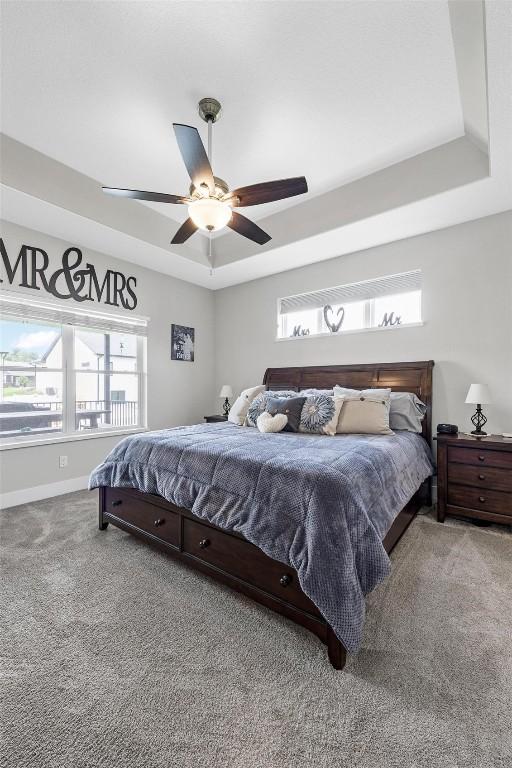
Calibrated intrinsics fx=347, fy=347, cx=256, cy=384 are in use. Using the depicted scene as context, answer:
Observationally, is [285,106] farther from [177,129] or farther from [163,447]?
[163,447]

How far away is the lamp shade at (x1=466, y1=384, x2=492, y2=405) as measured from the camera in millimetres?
2916

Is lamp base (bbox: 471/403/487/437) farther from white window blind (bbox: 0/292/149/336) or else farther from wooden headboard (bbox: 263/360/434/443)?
white window blind (bbox: 0/292/149/336)

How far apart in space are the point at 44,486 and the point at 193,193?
3.12 metres

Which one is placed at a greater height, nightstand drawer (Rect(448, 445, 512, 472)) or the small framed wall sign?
the small framed wall sign

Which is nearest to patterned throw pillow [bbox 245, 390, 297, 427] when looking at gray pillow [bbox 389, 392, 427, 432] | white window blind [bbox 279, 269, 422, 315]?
gray pillow [bbox 389, 392, 427, 432]

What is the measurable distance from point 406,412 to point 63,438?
3.49m

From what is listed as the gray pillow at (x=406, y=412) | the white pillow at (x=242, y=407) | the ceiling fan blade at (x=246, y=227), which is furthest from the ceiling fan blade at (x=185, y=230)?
the gray pillow at (x=406, y=412)

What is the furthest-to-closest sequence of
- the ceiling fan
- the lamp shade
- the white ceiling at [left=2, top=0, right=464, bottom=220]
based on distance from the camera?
the lamp shade, the ceiling fan, the white ceiling at [left=2, top=0, right=464, bottom=220]

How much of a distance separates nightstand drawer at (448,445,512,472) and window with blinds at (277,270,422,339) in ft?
4.55

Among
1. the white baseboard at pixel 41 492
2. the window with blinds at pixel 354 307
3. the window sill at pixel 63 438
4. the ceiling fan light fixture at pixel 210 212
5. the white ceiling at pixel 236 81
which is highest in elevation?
the white ceiling at pixel 236 81

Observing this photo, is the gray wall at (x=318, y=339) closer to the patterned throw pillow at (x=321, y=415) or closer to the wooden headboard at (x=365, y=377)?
the wooden headboard at (x=365, y=377)

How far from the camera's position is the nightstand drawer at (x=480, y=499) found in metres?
2.69

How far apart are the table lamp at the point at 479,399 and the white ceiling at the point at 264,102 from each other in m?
1.58

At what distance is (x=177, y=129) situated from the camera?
5.91 feet
